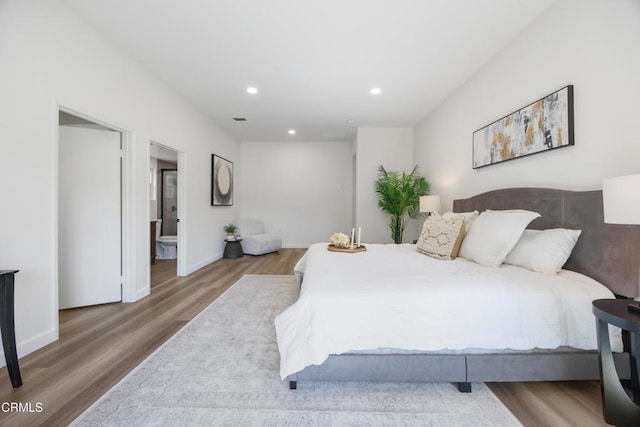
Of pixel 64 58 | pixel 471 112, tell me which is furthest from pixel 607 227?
pixel 64 58

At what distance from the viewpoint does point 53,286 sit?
6.66ft

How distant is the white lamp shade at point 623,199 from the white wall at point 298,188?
537 centimetres

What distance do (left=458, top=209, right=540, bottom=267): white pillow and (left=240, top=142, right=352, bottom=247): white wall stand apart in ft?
14.7

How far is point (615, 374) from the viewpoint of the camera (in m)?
1.16

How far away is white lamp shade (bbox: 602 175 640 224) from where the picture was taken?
1.12 metres

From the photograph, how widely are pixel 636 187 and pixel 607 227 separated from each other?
26.6 inches

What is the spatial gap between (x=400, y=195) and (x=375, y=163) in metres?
0.99

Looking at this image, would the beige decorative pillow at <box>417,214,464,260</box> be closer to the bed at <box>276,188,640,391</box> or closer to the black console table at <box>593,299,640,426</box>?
the bed at <box>276,188,640,391</box>

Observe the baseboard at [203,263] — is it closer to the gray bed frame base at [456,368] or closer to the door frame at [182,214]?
the door frame at [182,214]

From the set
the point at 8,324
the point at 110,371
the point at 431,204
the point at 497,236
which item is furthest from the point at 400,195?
the point at 8,324

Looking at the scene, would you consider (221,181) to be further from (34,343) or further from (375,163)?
(34,343)

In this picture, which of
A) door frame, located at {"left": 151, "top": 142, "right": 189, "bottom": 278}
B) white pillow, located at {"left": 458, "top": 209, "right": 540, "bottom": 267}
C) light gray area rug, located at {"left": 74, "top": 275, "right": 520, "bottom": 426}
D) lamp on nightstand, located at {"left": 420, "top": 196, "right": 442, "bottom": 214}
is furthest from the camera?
door frame, located at {"left": 151, "top": 142, "right": 189, "bottom": 278}

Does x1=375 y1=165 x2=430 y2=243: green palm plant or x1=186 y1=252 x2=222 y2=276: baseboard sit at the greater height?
x1=375 y1=165 x2=430 y2=243: green palm plant

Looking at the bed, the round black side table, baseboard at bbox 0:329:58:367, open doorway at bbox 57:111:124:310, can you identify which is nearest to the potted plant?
the round black side table
